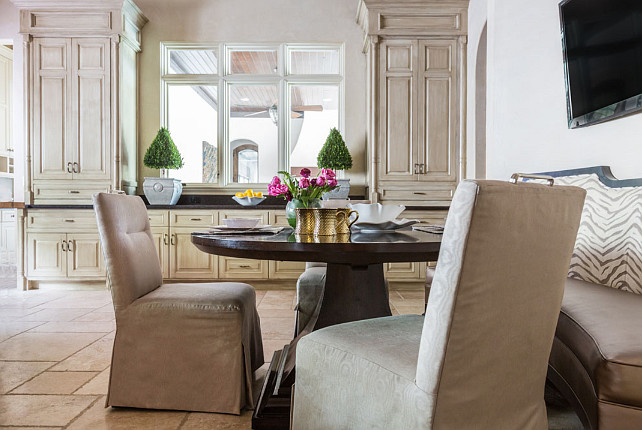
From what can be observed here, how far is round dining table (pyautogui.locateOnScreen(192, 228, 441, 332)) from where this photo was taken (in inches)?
49.6

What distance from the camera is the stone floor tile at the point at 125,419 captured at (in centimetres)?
165

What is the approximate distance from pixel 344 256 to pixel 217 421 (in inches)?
34.4

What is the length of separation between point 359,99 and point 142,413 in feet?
12.6

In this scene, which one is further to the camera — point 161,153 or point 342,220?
point 161,153

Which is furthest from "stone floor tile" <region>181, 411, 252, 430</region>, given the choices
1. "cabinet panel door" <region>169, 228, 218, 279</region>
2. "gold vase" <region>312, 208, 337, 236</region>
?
"cabinet panel door" <region>169, 228, 218, 279</region>

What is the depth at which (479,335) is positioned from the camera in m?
0.91

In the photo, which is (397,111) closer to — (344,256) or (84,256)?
(84,256)

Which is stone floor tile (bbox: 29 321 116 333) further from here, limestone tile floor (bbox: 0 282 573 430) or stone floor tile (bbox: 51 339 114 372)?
stone floor tile (bbox: 51 339 114 372)

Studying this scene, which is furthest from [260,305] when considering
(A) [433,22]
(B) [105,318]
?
(A) [433,22]

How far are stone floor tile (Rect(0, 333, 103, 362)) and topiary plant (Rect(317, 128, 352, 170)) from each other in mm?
2546

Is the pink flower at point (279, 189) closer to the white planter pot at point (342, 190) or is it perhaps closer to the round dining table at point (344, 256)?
the round dining table at point (344, 256)

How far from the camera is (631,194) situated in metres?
1.95

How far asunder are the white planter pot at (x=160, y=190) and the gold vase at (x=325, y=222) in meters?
3.27

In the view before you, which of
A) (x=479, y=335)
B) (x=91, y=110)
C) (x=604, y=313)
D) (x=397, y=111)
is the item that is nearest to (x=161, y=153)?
(x=91, y=110)
